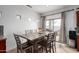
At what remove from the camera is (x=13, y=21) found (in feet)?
3.75

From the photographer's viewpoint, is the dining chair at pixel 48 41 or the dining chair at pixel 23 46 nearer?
the dining chair at pixel 23 46

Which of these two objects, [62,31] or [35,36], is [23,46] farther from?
[62,31]

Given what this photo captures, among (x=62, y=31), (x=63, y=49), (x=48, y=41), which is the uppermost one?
(x=62, y=31)

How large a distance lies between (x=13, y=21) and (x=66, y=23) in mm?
803

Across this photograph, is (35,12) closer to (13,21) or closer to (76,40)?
(13,21)

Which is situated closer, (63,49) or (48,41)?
(63,49)

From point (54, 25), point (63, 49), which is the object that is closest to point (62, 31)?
point (54, 25)

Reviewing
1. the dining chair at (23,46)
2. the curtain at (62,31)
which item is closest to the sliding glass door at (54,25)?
the curtain at (62,31)

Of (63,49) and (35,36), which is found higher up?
(35,36)

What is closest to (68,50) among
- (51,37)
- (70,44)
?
(70,44)

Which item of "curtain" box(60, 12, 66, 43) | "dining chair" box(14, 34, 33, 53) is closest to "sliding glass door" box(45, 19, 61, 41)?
"curtain" box(60, 12, 66, 43)

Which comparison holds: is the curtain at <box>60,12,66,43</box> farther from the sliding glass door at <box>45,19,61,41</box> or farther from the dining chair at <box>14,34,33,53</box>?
the dining chair at <box>14,34,33,53</box>

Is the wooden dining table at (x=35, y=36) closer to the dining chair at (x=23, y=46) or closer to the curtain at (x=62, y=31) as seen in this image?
the dining chair at (x=23, y=46)
